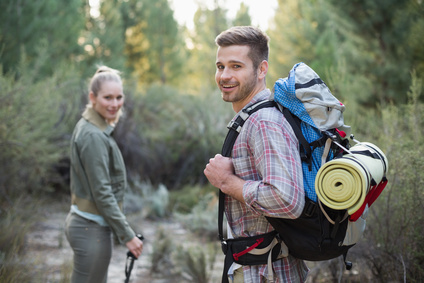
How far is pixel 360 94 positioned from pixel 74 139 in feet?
23.9

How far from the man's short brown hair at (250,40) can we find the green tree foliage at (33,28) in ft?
23.0

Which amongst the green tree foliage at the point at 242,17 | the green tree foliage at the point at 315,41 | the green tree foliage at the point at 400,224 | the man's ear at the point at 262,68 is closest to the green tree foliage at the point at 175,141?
the green tree foliage at the point at 315,41

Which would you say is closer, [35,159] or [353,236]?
[353,236]

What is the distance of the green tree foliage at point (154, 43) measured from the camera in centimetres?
2527

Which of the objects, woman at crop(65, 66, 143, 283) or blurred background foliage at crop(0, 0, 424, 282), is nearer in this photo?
woman at crop(65, 66, 143, 283)

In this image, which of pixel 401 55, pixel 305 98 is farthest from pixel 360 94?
pixel 305 98

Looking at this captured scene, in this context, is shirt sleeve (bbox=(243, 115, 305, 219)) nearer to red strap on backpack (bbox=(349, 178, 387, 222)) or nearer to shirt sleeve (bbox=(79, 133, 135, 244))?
red strap on backpack (bbox=(349, 178, 387, 222))

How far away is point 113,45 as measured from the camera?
64.3ft

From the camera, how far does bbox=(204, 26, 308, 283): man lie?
5.73 ft

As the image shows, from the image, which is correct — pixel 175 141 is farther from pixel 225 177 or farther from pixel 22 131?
pixel 225 177

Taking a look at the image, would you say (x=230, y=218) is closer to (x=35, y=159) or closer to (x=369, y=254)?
(x=369, y=254)

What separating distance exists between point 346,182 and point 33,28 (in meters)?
10.9

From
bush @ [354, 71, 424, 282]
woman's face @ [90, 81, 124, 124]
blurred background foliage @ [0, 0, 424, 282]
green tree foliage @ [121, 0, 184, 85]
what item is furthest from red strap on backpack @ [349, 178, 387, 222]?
green tree foliage @ [121, 0, 184, 85]

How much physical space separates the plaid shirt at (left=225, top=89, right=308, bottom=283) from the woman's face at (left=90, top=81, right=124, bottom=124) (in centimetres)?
148
